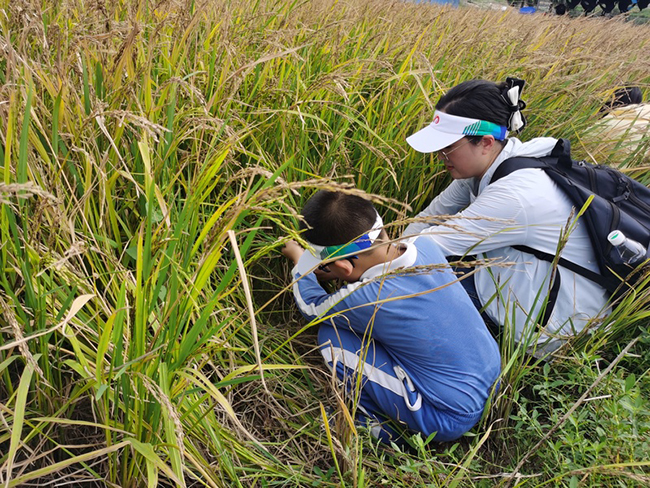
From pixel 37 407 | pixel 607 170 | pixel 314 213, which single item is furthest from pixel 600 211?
pixel 37 407

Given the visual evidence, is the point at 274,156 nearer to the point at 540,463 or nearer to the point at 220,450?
the point at 220,450

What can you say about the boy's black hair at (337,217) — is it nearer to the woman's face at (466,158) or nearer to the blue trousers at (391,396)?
the blue trousers at (391,396)

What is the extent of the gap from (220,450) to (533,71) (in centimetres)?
290

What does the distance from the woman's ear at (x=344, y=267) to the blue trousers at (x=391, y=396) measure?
19 centimetres

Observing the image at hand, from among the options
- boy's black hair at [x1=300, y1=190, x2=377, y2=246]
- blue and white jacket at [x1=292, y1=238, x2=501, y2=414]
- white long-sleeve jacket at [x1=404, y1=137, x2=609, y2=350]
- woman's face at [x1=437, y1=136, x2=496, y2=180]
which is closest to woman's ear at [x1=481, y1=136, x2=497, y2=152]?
woman's face at [x1=437, y1=136, x2=496, y2=180]

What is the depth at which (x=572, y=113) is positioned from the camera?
9.53ft

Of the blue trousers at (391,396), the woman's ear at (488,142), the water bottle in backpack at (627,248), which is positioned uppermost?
the woman's ear at (488,142)

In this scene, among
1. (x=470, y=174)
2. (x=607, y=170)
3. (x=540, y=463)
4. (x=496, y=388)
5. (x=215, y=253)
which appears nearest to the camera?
(x=215, y=253)

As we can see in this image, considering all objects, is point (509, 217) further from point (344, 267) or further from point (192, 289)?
point (192, 289)

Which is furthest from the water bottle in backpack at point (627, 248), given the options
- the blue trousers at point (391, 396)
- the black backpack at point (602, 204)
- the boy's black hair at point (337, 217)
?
the boy's black hair at point (337, 217)

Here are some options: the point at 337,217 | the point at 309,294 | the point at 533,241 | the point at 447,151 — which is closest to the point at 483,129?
the point at 447,151

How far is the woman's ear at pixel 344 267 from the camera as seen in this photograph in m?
1.53

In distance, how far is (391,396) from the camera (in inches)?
66.6

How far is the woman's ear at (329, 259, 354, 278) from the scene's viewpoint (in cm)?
153
